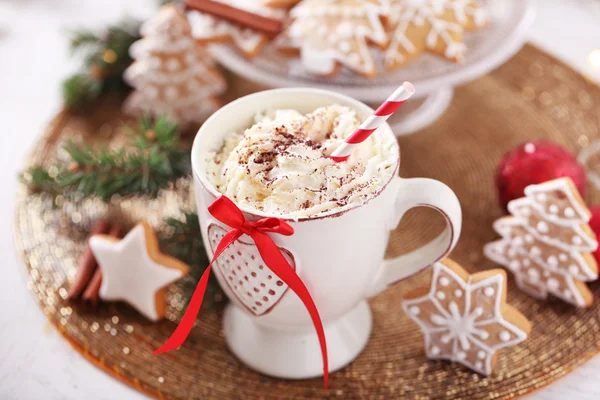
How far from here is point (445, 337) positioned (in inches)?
36.4

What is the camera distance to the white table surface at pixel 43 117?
922 mm

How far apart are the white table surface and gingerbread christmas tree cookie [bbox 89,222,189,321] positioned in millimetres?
114

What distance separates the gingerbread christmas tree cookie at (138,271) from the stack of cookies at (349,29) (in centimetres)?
44

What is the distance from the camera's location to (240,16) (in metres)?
1.24

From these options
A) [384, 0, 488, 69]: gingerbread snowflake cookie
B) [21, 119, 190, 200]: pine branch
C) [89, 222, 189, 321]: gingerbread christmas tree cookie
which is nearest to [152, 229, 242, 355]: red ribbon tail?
[89, 222, 189, 321]: gingerbread christmas tree cookie

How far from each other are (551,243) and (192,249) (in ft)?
1.88

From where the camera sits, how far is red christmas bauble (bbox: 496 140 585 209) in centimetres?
107

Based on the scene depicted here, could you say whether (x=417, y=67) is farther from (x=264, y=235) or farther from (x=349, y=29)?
(x=264, y=235)

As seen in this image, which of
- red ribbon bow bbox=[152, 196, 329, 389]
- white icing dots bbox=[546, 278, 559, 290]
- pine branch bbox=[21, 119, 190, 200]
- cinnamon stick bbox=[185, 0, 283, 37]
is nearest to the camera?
red ribbon bow bbox=[152, 196, 329, 389]

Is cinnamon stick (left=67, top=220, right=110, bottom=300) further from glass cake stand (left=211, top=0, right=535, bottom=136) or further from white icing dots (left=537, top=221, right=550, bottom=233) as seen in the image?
white icing dots (left=537, top=221, right=550, bottom=233)

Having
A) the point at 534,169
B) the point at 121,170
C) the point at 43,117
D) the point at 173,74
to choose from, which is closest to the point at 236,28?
the point at 173,74

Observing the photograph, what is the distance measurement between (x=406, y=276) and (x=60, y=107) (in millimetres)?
924

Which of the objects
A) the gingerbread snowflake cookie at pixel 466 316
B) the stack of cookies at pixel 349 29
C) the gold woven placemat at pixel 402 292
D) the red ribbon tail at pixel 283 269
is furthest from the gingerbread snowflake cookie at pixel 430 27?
the red ribbon tail at pixel 283 269

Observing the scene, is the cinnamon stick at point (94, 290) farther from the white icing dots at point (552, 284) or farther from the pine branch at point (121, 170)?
the white icing dots at point (552, 284)
